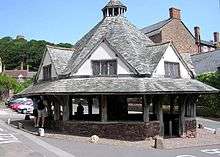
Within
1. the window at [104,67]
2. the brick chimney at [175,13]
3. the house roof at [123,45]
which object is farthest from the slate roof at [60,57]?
the brick chimney at [175,13]

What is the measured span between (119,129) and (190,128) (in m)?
5.26

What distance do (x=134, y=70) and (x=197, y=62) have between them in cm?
3019

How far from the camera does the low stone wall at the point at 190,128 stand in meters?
23.9

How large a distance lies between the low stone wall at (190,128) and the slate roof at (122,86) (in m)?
2.29

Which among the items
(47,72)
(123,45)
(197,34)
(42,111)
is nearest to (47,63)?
(47,72)

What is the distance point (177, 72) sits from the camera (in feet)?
81.9

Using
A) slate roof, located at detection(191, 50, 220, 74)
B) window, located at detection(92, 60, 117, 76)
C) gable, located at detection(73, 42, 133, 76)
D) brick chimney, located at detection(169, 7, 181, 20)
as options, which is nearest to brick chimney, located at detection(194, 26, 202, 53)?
brick chimney, located at detection(169, 7, 181, 20)

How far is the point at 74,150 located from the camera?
17.5 m

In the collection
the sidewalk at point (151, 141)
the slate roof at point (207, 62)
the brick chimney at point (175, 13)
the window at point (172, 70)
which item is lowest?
the sidewalk at point (151, 141)

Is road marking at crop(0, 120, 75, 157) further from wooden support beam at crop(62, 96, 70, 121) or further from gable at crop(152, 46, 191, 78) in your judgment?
gable at crop(152, 46, 191, 78)

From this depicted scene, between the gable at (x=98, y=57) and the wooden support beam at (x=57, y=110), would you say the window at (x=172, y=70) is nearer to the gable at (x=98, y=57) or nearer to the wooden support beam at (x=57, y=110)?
the gable at (x=98, y=57)

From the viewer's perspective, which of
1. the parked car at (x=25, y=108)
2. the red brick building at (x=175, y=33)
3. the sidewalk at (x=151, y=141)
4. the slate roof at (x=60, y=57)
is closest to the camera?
the sidewalk at (x=151, y=141)

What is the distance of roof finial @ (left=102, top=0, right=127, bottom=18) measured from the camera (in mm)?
28859

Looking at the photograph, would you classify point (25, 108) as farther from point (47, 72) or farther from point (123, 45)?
point (123, 45)
